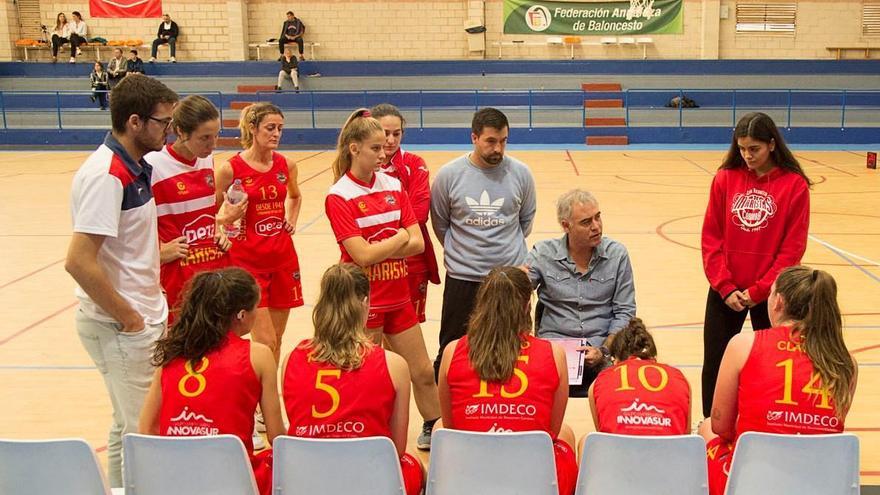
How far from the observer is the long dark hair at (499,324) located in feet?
10.2

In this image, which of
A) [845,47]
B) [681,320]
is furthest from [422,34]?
[681,320]

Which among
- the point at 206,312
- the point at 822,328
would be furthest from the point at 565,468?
the point at 206,312

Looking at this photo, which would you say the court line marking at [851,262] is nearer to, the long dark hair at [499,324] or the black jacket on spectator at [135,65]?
the long dark hair at [499,324]

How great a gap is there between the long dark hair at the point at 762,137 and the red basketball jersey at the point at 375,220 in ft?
5.22

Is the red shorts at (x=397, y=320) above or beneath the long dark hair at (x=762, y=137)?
beneath

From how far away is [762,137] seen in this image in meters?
4.23

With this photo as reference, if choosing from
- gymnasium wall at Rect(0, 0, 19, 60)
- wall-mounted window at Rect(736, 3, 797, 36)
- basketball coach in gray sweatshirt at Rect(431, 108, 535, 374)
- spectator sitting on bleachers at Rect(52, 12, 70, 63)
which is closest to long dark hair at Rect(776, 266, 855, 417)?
basketball coach in gray sweatshirt at Rect(431, 108, 535, 374)

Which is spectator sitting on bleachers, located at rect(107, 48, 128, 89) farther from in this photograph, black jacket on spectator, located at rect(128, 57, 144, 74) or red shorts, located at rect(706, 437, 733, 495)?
red shorts, located at rect(706, 437, 733, 495)

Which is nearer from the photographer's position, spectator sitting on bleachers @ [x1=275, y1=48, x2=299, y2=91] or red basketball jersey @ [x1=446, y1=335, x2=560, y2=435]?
red basketball jersey @ [x1=446, y1=335, x2=560, y2=435]

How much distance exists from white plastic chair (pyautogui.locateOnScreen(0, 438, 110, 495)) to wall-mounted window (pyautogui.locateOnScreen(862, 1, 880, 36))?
25927mm

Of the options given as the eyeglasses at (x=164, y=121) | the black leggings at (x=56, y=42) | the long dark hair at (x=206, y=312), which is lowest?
the long dark hair at (x=206, y=312)

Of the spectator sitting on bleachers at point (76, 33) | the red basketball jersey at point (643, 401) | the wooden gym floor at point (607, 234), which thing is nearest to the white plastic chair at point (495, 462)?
the red basketball jersey at point (643, 401)

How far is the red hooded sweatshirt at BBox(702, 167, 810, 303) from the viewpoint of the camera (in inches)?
171

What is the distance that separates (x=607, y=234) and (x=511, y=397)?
23.8ft
